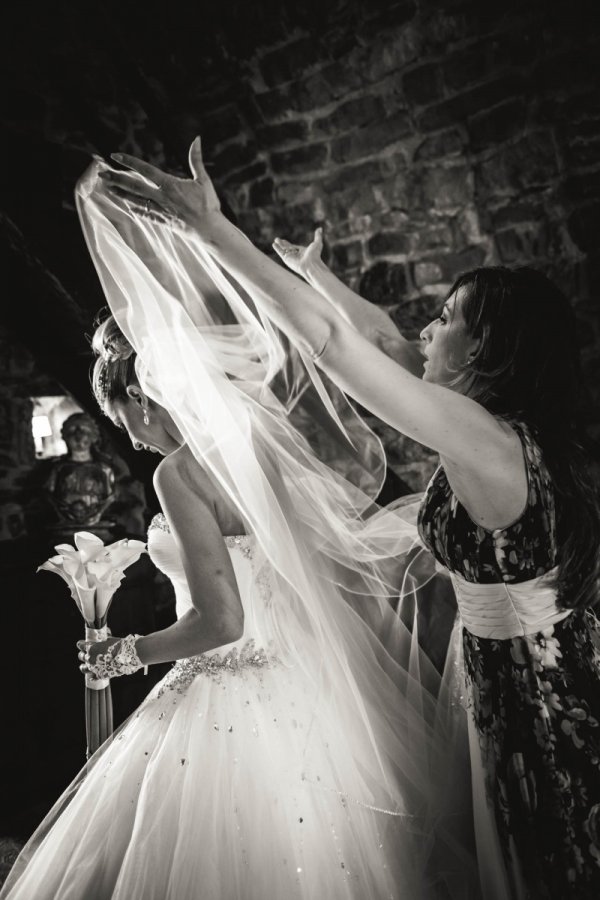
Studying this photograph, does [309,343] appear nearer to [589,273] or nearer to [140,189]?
[140,189]

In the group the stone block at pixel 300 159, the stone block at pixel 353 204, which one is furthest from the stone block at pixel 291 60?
the stone block at pixel 353 204

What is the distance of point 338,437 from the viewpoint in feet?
8.32

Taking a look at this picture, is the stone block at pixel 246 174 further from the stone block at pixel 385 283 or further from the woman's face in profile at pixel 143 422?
the woman's face in profile at pixel 143 422

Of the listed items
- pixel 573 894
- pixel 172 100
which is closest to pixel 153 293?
pixel 573 894

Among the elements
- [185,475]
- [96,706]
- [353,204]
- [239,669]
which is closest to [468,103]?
[353,204]

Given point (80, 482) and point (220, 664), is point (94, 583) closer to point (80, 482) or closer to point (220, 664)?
point (220, 664)

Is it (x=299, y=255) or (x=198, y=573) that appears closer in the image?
(x=198, y=573)

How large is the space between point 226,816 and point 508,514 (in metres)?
0.82

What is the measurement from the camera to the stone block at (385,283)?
3207mm

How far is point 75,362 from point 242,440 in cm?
293

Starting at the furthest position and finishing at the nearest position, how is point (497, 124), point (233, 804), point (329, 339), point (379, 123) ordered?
1. point (379, 123)
2. point (497, 124)
3. point (233, 804)
4. point (329, 339)

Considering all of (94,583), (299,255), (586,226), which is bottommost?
(94,583)

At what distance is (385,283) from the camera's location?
128 inches

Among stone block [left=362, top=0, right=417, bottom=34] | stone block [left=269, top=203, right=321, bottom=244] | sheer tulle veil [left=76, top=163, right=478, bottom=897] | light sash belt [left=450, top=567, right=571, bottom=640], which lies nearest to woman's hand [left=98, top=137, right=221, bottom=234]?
sheer tulle veil [left=76, top=163, right=478, bottom=897]
